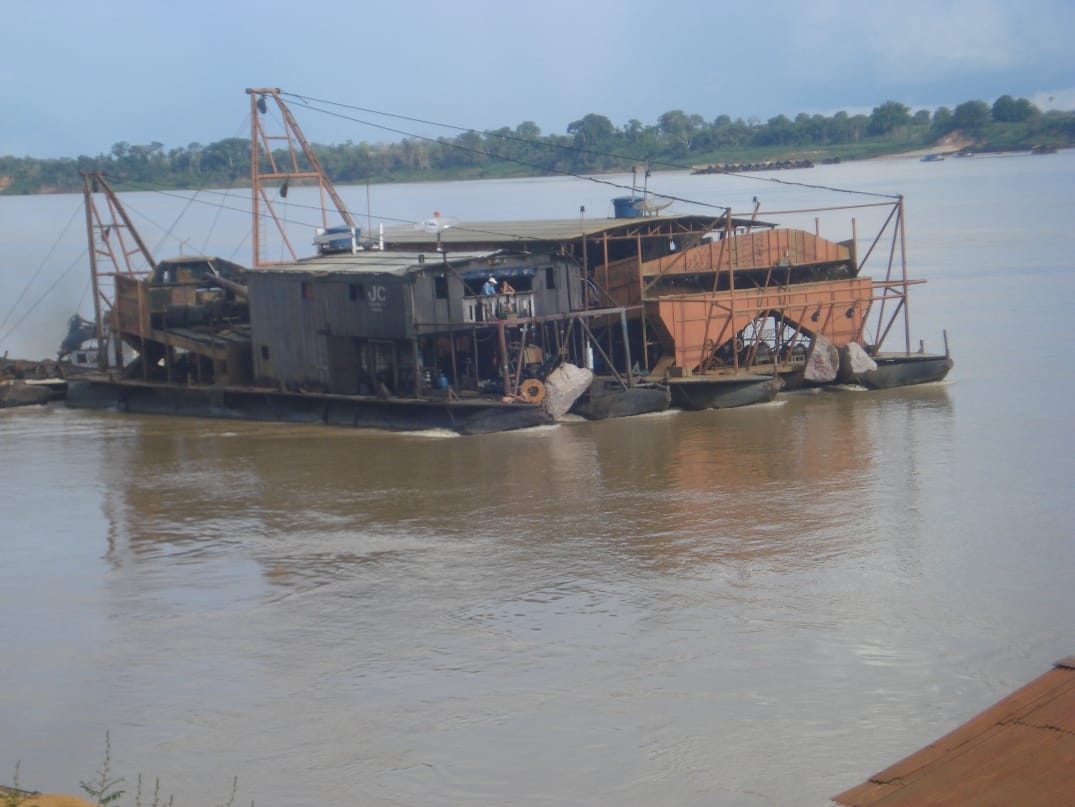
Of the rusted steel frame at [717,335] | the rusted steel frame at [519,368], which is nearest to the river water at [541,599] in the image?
the rusted steel frame at [519,368]

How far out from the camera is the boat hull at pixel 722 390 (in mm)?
27625

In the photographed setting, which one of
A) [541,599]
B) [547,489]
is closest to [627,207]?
[547,489]

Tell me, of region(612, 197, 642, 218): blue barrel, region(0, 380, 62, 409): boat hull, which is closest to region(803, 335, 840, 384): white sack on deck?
region(612, 197, 642, 218): blue barrel

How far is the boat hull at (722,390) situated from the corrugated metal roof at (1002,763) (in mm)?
18823

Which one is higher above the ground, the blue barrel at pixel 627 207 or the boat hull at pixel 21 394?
the blue barrel at pixel 627 207

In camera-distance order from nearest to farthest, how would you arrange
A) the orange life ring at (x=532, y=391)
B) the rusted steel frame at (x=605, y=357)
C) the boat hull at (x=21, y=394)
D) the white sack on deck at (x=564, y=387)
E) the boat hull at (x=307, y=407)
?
the boat hull at (x=307, y=407), the orange life ring at (x=532, y=391), the white sack on deck at (x=564, y=387), the rusted steel frame at (x=605, y=357), the boat hull at (x=21, y=394)

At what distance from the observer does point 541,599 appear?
15633mm

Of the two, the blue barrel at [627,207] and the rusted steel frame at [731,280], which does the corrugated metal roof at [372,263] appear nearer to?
the rusted steel frame at [731,280]

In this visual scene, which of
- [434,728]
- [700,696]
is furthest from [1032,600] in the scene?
[434,728]

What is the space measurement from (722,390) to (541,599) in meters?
12.9

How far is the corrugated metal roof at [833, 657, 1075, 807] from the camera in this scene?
7559 mm

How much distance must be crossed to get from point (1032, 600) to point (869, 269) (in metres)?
38.3

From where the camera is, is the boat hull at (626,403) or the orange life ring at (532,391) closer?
the orange life ring at (532,391)

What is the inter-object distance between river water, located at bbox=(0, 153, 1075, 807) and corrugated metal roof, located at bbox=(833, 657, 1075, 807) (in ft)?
7.43
